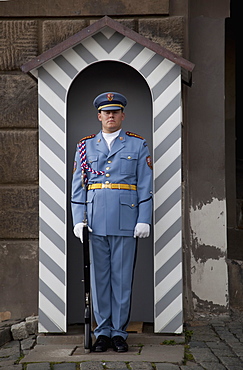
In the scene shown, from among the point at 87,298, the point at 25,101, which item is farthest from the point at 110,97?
the point at 87,298

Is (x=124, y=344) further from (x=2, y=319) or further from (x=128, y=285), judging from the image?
(x=2, y=319)

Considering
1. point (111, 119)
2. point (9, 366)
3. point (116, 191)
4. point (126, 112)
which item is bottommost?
point (9, 366)

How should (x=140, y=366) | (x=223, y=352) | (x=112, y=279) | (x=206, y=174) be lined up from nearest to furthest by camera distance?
(x=140, y=366) → (x=223, y=352) → (x=112, y=279) → (x=206, y=174)

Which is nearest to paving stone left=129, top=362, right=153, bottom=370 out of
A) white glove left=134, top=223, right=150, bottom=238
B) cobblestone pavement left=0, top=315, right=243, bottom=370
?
cobblestone pavement left=0, top=315, right=243, bottom=370

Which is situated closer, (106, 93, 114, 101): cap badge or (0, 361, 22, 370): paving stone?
(0, 361, 22, 370): paving stone

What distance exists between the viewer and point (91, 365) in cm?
439

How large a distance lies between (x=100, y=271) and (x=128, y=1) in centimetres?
228

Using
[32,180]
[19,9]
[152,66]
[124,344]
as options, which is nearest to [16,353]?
[124,344]

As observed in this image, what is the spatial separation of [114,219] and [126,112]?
1147mm

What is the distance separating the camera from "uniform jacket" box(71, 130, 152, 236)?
4.85m

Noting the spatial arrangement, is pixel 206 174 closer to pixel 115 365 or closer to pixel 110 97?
pixel 110 97

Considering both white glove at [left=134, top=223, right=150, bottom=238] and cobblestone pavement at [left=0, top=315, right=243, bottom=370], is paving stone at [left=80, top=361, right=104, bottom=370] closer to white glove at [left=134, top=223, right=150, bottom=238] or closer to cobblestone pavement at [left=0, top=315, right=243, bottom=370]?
cobblestone pavement at [left=0, top=315, right=243, bottom=370]

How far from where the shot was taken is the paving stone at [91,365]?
14.2 feet

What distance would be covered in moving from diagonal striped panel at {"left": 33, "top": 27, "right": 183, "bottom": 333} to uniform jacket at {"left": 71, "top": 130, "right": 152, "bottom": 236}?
7.7 inches
